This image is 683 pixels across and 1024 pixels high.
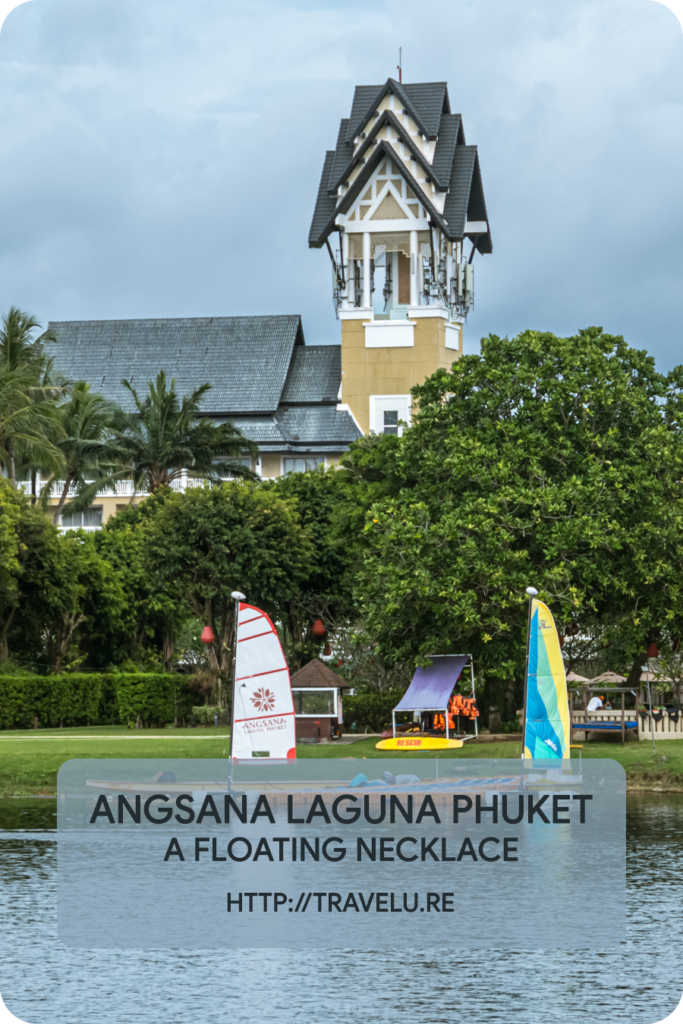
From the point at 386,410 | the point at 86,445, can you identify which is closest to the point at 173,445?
the point at 86,445

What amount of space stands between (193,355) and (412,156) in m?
17.4

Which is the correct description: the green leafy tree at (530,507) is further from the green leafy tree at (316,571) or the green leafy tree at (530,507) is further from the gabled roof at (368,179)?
the gabled roof at (368,179)

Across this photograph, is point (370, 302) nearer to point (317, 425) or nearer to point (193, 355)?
point (317, 425)

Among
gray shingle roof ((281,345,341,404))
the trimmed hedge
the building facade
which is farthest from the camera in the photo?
gray shingle roof ((281,345,341,404))

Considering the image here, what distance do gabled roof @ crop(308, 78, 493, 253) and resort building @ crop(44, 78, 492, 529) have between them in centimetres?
8

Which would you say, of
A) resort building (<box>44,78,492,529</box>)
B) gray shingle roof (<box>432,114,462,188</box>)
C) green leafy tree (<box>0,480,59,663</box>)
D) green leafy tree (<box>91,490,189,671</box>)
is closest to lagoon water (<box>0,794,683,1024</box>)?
green leafy tree (<box>0,480,59,663</box>)

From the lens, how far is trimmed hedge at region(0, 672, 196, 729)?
51188 mm

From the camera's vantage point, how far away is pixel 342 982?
1922 centimetres

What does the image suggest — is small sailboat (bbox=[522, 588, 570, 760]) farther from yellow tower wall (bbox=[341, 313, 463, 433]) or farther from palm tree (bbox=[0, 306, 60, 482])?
yellow tower wall (bbox=[341, 313, 463, 433])

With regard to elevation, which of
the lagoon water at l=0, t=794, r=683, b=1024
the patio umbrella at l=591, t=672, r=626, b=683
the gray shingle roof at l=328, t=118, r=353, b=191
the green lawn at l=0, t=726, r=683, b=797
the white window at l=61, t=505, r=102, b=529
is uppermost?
the gray shingle roof at l=328, t=118, r=353, b=191

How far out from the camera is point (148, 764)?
36312 millimetres

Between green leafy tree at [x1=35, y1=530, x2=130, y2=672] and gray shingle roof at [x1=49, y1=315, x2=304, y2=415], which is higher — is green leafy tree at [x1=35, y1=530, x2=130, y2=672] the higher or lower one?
the lower one

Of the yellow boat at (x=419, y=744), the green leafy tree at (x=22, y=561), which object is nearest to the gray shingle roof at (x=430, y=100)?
the green leafy tree at (x=22, y=561)

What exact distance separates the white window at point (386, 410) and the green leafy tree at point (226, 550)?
90.8 feet
